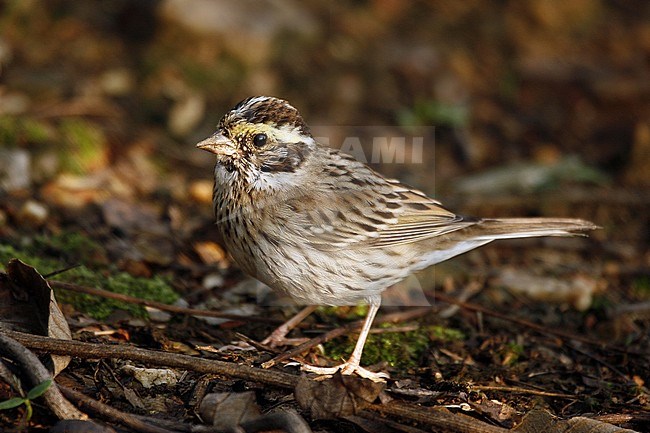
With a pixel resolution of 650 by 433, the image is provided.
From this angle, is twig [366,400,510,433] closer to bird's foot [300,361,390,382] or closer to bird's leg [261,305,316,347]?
bird's foot [300,361,390,382]

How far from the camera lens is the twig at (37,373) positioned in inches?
131

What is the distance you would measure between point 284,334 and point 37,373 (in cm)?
185

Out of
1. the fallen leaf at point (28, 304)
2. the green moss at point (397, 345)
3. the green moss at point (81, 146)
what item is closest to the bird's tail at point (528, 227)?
the green moss at point (397, 345)

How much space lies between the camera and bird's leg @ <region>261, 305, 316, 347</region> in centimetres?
486

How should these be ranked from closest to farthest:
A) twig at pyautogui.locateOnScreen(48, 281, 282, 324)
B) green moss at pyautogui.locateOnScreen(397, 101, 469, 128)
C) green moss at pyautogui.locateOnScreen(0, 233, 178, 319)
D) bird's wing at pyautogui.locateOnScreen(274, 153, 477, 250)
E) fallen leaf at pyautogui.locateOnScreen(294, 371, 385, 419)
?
fallen leaf at pyautogui.locateOnScreen(294, 371, 385, 419)
twig at pyautogui.locateOnScreen(48, 281, 282, 324)
green moss at pyautogui.locateOnScreen(0, 233, 178, 319)
bird's wing at pyautogui.locateOnScreen(274, 153, 477, 250)
green moss at pyautogui.locateOnScreen(397, 101, 469, 128)

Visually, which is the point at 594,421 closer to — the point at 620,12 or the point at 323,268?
the point at 323,268

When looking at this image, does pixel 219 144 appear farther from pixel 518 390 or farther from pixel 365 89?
pixel 365 89

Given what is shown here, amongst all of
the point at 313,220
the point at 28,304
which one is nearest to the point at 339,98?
the point at 313,220

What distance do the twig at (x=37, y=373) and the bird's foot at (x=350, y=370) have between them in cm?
141

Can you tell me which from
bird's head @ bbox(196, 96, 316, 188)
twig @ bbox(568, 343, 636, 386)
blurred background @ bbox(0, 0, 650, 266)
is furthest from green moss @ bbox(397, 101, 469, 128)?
twig @ bbox(568, 343, 636, 386)

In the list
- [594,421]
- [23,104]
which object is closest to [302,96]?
[23,104]

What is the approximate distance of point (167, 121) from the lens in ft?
27.2

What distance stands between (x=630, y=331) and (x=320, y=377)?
8.58ft

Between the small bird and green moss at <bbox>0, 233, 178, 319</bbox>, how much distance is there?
2.08ft
